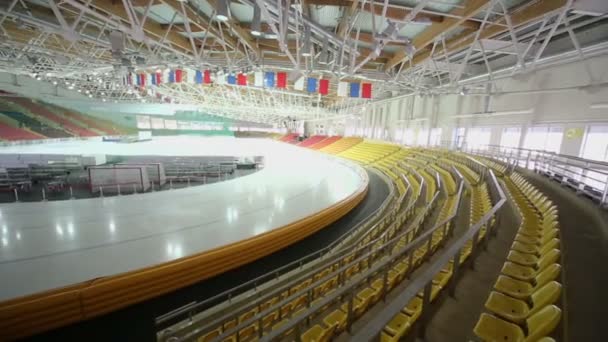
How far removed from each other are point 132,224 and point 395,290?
545cm

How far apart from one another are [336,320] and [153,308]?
299cm

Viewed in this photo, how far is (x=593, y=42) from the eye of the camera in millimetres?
6406

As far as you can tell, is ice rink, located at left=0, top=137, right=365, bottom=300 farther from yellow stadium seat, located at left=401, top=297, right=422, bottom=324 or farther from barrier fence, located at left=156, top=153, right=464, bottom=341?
yellow stadium seat, located at left=401, top=297, right=422, bottom=324

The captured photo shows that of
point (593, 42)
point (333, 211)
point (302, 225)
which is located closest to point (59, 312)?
point (302, 225)

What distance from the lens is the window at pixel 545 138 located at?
8.27m

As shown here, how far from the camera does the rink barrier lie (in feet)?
9.49

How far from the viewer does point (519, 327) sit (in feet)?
5.65

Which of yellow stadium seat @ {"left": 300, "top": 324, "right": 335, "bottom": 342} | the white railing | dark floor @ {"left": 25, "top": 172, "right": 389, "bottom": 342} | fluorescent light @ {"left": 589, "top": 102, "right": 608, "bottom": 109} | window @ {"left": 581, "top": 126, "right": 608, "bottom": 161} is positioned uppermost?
fluorescent light @ {"left": 589, "top": 102, "right": 608, "bottom": 109}

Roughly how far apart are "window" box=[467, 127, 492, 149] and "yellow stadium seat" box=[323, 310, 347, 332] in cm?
1191

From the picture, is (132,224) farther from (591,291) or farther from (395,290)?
(591,291)

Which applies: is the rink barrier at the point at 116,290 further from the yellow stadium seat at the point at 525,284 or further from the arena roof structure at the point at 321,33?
the arena roof structure at the point at 321,33

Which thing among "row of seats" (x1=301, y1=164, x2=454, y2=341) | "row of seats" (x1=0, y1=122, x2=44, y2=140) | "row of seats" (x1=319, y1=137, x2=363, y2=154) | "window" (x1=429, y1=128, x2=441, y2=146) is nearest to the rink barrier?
"row of seats" (x1=301, y1=164, x2=454, y2=341)

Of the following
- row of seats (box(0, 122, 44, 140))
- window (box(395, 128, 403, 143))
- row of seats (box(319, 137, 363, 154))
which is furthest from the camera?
row of seats (box(0, 122, 44, 140))

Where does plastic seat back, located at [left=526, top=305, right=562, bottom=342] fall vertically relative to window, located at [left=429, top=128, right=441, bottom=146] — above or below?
below
